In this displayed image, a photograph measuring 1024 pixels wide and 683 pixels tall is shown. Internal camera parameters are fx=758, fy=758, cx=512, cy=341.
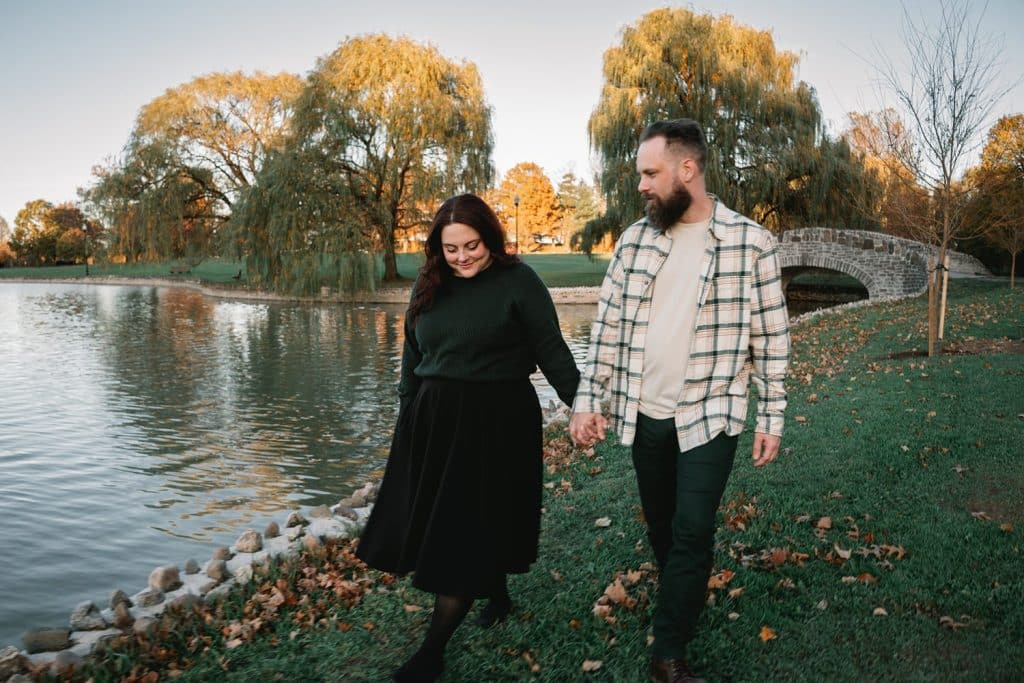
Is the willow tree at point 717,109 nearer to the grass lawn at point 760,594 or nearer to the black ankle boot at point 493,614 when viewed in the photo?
the grass lawn at point 760,594

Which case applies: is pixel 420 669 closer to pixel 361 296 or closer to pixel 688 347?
pixel 688 347

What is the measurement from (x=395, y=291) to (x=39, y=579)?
26.8 metres

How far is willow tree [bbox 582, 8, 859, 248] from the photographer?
25812 millimetres

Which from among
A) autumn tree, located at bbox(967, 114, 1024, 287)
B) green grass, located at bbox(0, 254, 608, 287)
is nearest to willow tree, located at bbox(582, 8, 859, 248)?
autumn tree, located at bbox(967, 114, 1024, 287)

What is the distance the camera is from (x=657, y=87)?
26.0 metres

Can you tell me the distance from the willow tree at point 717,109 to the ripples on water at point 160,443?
8.65 m

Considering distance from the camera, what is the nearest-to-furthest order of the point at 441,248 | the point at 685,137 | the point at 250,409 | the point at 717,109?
the point at 685,137 < the point at 441,248 < the point at 250,409 < the point at 717,109

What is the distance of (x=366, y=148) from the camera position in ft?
101

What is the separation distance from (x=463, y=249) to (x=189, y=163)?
38198 mm

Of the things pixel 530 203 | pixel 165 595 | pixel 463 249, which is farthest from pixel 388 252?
pixel 530 203

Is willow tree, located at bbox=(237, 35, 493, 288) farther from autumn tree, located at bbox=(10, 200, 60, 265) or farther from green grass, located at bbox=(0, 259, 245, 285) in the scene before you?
autumn tree, located at bbox=(10, 200, 60, 265)

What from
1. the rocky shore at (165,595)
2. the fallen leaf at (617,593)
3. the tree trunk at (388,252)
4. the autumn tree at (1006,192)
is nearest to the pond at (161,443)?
the rocky shore at (165,595)

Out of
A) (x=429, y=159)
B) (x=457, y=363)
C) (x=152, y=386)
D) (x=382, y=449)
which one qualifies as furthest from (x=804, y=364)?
(x=429, y=159)

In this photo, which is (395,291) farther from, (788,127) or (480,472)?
(480,472)
